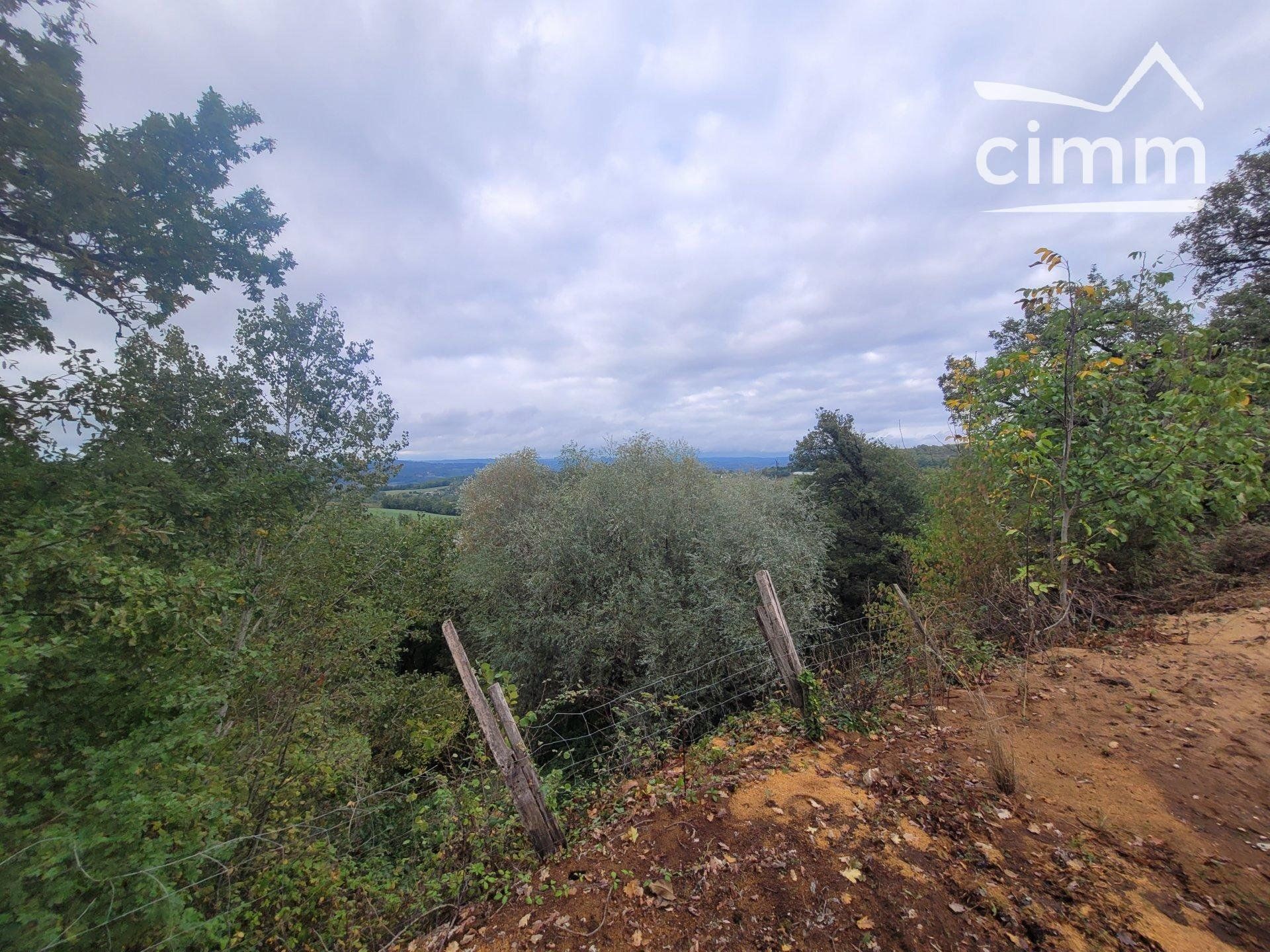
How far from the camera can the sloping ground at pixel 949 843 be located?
7.07 ft

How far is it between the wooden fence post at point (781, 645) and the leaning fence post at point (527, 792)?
2.21 metres

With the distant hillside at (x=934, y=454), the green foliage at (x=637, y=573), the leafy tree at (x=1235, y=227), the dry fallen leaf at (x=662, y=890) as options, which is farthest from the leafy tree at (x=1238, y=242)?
the dry fallen leaf at (x=662, y=890)

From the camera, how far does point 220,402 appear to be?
7.22 meters

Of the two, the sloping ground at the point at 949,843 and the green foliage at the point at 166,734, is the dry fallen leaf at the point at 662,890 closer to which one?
the sloping ground at the point at 949,843

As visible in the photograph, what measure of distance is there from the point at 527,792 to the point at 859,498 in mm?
15594

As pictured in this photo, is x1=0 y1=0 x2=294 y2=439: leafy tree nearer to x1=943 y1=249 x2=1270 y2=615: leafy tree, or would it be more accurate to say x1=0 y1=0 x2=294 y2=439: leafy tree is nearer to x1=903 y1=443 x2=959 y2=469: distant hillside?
x1=943 y1=249 x2=1270 y2=615: leafy tree

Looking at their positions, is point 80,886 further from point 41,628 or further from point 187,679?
point 41,628

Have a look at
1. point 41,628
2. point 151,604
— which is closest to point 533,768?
point 151,604

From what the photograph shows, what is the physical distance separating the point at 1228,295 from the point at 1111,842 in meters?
15.1

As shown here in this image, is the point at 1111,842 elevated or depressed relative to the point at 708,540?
depressed

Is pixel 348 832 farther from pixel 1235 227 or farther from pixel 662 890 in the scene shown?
pixel 1235 227

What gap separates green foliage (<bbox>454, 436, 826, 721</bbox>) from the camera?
27.9ft

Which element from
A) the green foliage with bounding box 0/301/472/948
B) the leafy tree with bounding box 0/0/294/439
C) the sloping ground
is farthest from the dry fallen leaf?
the leafy tree with bounding box 0/0/294/439

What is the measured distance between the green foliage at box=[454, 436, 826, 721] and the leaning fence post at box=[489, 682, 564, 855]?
4.22 metres
